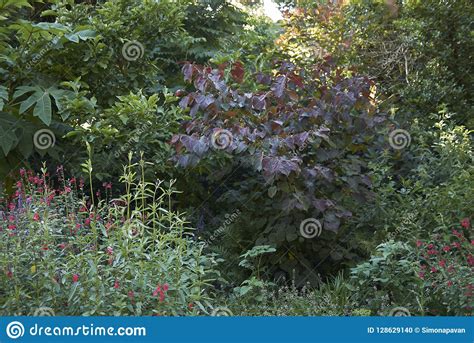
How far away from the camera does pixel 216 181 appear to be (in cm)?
Result: 600

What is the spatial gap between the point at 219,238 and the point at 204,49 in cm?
243

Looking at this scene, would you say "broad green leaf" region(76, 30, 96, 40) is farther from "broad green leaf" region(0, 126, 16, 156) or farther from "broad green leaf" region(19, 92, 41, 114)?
"broad green leaf" region(0, 126, 16, 156)

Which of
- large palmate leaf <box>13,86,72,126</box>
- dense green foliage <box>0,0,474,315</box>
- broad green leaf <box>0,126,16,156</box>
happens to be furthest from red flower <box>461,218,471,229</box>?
broad green leaf <box>0,126,16,156</box>

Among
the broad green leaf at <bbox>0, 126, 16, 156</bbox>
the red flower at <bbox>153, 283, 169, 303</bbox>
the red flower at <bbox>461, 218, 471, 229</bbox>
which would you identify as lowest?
the red flower at <bbox>153, 283, 169, 303</bbox>

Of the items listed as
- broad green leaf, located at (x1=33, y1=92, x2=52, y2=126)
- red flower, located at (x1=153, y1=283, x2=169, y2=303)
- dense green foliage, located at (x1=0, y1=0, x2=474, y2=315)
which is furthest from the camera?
broad green leaf, located at (x1=33, y1=92, x2=52, y2=126)

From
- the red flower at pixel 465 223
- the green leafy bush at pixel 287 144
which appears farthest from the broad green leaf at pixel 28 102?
the red flower at pixel 465 223

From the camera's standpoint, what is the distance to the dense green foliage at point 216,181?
3.64 metres

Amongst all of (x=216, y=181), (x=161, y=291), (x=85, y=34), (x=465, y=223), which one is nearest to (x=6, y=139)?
(x=85, y=34)

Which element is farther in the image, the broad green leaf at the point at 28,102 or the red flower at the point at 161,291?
the broad green leaf at the point at 28,102

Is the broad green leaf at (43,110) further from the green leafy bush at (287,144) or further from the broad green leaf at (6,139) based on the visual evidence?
the green leafy bush at (287,144)

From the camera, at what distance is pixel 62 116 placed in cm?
526

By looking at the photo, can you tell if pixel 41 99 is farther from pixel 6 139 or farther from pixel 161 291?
pixel 161 291

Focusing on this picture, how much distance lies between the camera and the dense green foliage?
364 cm

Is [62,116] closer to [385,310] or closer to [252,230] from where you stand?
[252,230]
